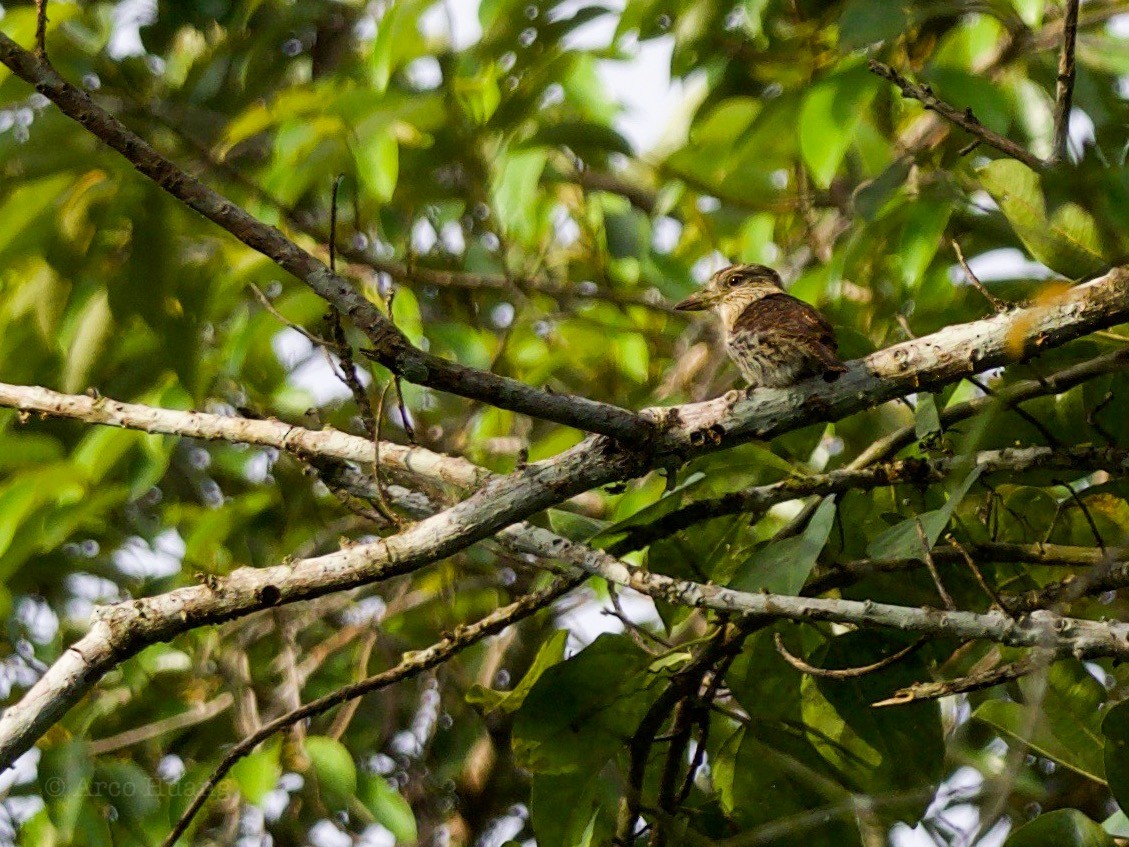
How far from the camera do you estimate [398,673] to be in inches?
105

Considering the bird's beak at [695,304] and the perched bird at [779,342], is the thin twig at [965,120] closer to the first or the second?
the perched bird at [779,342]

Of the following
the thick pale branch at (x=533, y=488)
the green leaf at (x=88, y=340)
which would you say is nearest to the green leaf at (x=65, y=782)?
the green leaf at (x=88, y=340)

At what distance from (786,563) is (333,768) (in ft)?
5.10

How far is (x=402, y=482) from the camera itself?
113 inches

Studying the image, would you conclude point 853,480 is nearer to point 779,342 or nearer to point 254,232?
point 779,342

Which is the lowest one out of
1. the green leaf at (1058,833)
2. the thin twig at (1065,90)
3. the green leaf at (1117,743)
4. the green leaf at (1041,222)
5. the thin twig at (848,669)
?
the green leaf at (1058,833)

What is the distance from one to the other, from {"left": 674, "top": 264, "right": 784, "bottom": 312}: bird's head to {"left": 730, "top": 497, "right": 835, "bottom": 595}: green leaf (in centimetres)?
152

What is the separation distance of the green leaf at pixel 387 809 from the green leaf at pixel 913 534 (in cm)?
161

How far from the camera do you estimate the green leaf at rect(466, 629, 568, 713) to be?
2762 millimetres

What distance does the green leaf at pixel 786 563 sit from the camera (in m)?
2.31

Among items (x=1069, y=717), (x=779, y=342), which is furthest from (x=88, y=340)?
(x=1069, y=717)

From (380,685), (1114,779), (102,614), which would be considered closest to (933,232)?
(1114,779)

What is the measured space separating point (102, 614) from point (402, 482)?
0.70 meters

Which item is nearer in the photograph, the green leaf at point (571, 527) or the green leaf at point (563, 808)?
the green leaf at point (563, 808)
